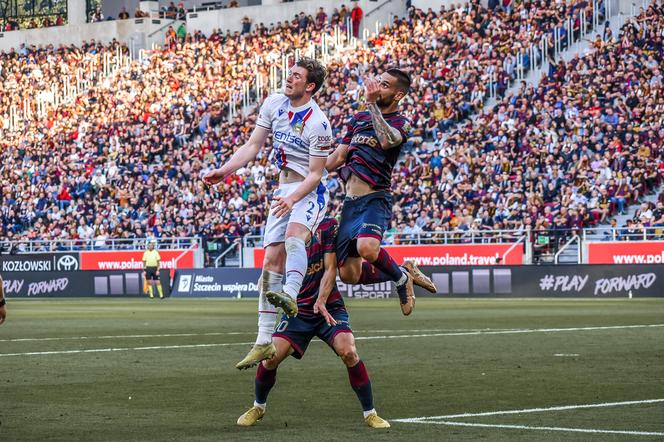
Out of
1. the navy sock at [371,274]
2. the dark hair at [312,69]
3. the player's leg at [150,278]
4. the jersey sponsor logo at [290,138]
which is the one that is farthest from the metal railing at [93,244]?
the dark hair at [312,69]

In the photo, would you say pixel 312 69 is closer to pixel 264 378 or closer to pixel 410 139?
pixel 264 378

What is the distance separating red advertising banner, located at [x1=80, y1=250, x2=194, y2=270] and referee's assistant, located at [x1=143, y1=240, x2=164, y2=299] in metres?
2.35

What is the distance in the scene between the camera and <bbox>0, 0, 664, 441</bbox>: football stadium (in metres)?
10.7

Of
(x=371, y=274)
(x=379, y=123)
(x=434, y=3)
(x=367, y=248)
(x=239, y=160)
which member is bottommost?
(x=371, y=274)

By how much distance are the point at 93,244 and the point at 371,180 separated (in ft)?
132

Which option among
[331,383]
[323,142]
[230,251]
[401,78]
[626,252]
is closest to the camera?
[323,142]

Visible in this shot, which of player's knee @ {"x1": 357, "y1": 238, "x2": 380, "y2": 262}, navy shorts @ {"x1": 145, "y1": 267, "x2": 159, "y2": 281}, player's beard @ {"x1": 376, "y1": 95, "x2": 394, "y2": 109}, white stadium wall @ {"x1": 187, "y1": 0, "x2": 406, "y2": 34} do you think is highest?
white stadium wall @ {"x1": 187, "y1": 0, "x2": 406, "y2": 34}

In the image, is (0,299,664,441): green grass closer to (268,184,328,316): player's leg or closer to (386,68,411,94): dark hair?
(268,184,328,316): player's leg

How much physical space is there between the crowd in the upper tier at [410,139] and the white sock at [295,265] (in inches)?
1102

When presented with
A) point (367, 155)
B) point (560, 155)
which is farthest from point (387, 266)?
point (560, 155)

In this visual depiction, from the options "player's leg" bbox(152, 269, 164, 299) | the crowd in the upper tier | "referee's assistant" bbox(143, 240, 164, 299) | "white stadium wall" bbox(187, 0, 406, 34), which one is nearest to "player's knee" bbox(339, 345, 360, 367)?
the crowd in the upper tier

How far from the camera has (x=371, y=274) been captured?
38.4 feet

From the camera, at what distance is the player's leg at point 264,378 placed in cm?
1024

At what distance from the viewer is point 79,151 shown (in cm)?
5706
